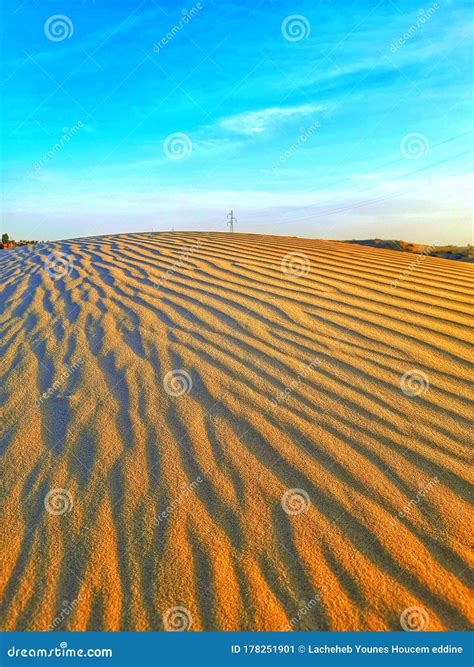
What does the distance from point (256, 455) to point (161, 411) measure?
0.73 m

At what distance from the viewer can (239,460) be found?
246 cm

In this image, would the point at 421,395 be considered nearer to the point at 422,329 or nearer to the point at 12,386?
the point at 422,329

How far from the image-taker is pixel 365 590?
1.82m

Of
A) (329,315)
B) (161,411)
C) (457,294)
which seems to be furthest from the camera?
(457,294)

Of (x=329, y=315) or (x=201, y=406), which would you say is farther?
(x=329, y=315)

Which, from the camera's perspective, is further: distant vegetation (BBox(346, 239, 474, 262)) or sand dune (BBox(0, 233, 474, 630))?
distant vegetation (BBox(346, 239, 474, 262))

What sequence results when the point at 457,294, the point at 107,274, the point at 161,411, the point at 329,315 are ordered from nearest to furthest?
the point at 161,411, the point at 329,315, the point at 457,294, the point at 107,274

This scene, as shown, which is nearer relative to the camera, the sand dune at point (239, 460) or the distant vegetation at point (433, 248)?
the sand dune at point (239, 460)

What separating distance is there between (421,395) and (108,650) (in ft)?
7.46

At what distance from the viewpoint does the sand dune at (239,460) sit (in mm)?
1816

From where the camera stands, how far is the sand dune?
182 cm

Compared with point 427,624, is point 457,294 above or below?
above

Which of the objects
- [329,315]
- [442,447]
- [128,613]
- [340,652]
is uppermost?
[329,315]

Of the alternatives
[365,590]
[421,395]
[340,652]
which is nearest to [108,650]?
[340,652]
